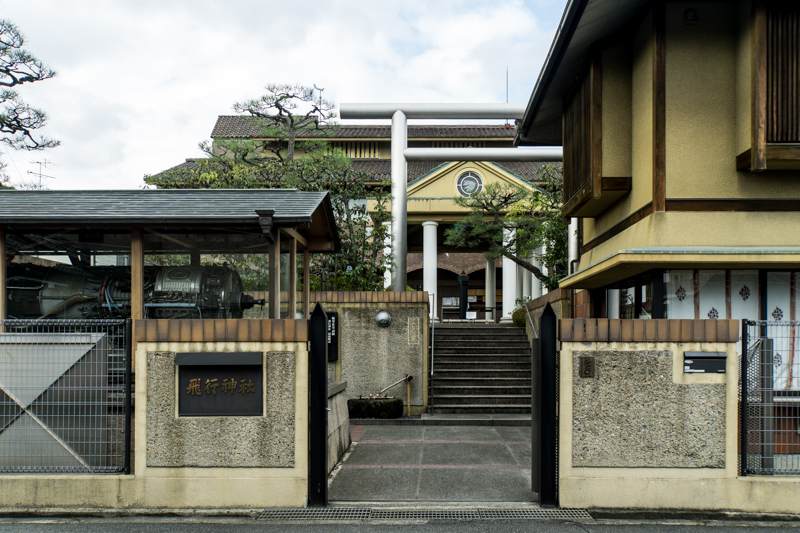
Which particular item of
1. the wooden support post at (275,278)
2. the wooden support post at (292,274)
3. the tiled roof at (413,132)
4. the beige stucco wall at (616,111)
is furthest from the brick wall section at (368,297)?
the tiled roof at (413,132)

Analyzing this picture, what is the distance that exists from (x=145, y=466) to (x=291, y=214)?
3.14 m

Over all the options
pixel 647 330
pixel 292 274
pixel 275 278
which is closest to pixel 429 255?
pixel 292 274

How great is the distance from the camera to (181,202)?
26.7 feet

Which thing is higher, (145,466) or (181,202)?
(181,202)

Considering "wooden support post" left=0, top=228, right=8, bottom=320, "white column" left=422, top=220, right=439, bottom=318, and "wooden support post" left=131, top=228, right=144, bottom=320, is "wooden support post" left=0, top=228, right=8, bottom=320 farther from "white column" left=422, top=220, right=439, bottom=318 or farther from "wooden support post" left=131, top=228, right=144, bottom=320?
"white column" left=422, top=220, right=439, bottom=318

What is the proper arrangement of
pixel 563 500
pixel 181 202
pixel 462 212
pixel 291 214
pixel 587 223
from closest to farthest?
pixel 563 500, pixel 291 214, pixel 181 202, pixel 587 223, pixel 462 212

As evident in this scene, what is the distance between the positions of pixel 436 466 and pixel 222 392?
3112 mm

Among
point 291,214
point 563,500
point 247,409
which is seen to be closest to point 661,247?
point 563,500

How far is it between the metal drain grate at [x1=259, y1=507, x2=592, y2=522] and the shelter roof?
5.95 metres

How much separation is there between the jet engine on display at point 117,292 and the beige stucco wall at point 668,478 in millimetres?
4134

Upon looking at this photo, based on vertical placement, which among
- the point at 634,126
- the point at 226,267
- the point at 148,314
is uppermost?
the point at 634,126

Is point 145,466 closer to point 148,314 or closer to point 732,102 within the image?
point 148,314

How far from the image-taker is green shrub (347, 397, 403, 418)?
1175 cm

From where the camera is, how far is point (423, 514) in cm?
602
